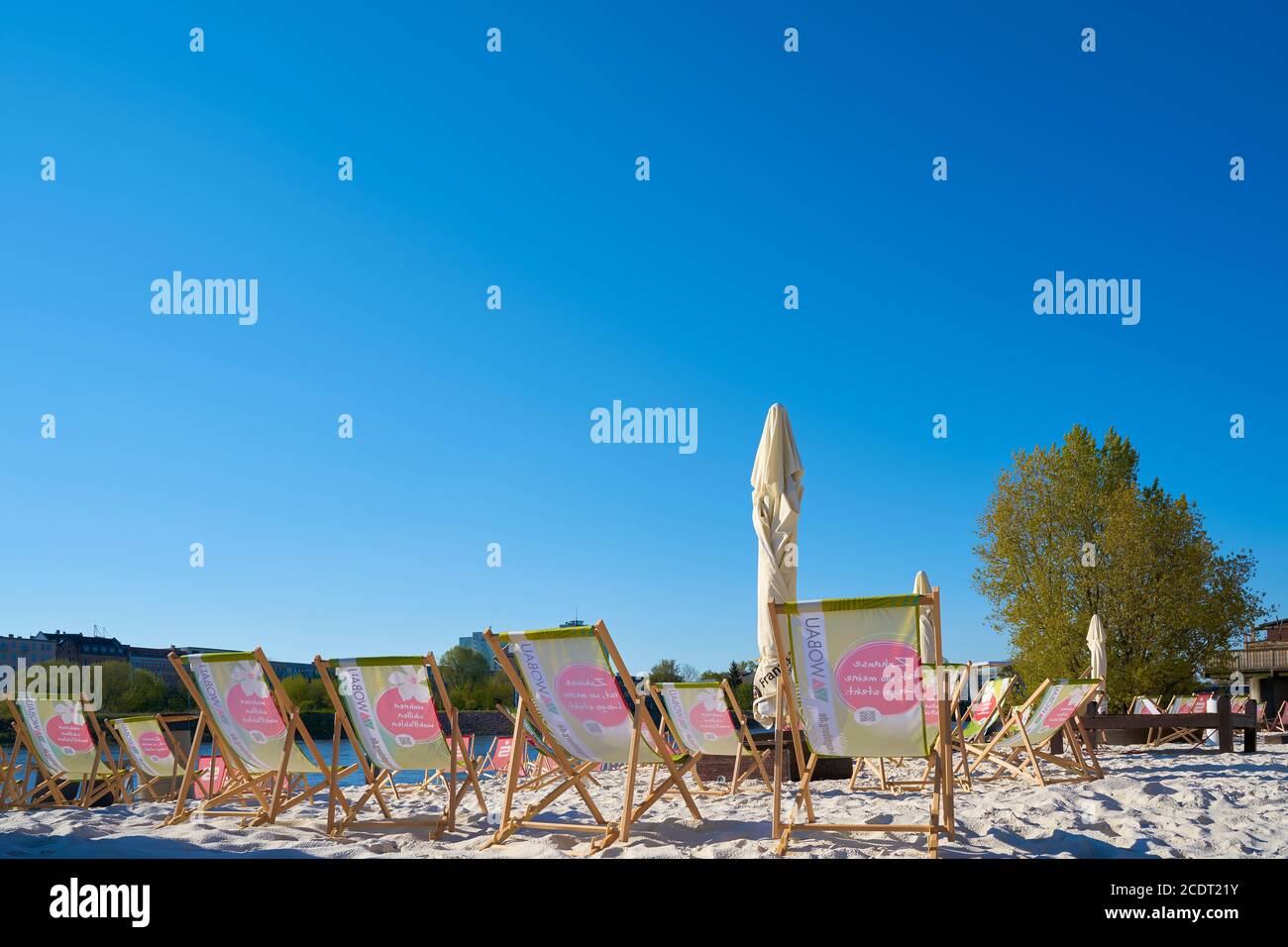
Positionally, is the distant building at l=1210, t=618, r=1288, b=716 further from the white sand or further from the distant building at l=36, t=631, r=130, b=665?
the distant building at l=36, t=631, r=130, b=665

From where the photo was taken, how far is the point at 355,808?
5.21 metres

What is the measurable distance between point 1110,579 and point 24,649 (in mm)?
71745

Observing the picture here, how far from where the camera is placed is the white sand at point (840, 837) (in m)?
→ 4.11

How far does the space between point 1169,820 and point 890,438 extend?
1826cm

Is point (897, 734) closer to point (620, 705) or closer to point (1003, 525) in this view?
point (620, 705)

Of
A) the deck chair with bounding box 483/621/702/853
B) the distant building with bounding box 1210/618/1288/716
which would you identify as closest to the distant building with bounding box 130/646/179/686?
the distant building with bounding box 1210/618/1288/716

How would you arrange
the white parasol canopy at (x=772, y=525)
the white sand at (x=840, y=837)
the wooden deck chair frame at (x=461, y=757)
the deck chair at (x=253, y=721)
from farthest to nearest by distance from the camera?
the white parasol canopy at (x=772, y=525), the deck chair at (x=253, y=721), the wooden deck chair frame at (x=461, y=757), the white sand at (x=840, y=837)

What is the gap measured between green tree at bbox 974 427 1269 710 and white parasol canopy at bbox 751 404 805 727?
17.9m

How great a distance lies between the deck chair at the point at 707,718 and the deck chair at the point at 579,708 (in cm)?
184

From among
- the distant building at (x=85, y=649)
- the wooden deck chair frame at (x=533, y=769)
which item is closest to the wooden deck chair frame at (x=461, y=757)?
the wooden deck chair frame at (x=533, y=769)

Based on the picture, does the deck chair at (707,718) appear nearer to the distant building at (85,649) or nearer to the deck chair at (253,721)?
the deck chair at (253,721)

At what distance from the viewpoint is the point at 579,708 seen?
4.67 m

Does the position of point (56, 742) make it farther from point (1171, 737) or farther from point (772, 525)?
point (1171, 737)
